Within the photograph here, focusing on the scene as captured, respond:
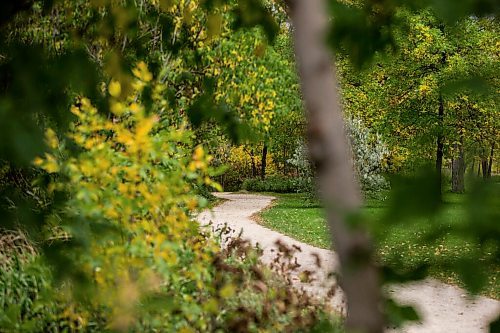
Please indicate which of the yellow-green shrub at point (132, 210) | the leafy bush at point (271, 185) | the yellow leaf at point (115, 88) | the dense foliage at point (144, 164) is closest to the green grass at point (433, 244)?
the dense foliage at point (144, 164)

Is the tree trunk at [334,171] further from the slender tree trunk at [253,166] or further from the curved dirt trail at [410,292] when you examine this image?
the slender tree trunk at [253,166]

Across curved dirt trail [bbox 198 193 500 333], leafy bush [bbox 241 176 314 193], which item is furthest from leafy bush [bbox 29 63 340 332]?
leafy bush [bbox 241 176 314 193]

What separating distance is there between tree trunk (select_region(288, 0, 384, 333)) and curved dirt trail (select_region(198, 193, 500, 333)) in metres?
0.06

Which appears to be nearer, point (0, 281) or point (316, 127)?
point (316, 127)

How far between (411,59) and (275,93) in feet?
33.3

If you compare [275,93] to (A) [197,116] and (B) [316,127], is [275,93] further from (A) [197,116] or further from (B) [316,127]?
(B) [316,127]

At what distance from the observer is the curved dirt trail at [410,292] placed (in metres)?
1.20

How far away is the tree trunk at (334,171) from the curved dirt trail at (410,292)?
63 mm

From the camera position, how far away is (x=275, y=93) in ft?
36.5

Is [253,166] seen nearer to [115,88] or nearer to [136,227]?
[136,227]

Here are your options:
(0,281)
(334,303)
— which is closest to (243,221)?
(334,303)

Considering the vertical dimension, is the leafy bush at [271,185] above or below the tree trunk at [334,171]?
below

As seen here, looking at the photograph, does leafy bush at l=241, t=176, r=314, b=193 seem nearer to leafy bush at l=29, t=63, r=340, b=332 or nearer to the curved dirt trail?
the curved dirt trail

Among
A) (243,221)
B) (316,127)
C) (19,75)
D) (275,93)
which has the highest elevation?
(275,93)
